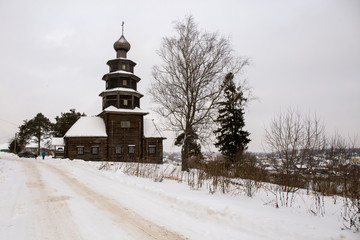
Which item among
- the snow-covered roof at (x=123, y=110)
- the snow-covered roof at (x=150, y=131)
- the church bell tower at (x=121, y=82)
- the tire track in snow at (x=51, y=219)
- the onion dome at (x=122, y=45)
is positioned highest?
the onion dome at (x=122, y=45)

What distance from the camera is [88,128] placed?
3075 centimetres

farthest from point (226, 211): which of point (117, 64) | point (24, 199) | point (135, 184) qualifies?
point (117, 64)

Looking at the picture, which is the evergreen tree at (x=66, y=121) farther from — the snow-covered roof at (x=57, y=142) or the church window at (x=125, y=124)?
the church window at (x=125, y=124)

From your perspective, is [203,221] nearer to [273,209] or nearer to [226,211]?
[226,211]

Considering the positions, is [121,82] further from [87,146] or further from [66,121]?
[66,121]

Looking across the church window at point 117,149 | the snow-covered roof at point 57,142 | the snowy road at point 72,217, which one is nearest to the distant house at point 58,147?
the snow-covered roof at point 57,142

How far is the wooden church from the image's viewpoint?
2998 cm

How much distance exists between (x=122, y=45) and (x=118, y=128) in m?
11.3

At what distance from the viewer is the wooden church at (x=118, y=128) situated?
2998 cm

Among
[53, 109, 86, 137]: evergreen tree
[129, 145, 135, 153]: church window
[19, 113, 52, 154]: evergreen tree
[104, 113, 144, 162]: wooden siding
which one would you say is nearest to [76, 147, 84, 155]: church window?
[104, 113, 144, 162]: wooden siding

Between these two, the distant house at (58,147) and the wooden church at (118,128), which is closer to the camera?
the wooden church at (118,128)

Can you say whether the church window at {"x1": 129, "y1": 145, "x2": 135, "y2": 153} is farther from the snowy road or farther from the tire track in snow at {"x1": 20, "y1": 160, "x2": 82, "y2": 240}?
the tire track in snow at {"x1": 20, "y1": 160, "x2": 82, "y2": 240}

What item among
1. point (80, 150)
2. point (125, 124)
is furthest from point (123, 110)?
point (80, 150)

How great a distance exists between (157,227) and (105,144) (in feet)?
88.8
